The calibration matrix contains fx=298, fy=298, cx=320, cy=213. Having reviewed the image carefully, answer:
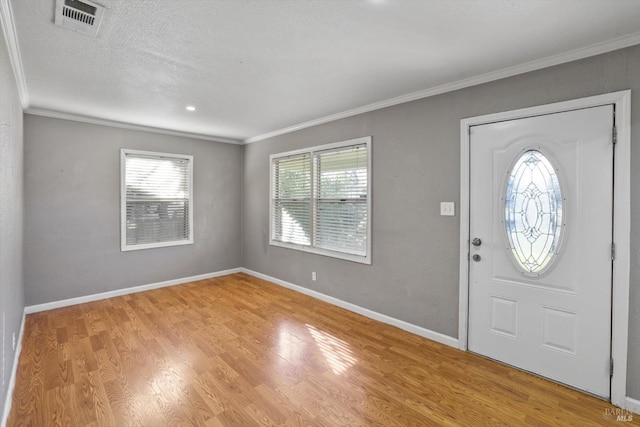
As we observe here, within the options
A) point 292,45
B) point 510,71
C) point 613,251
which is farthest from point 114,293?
point 613,251

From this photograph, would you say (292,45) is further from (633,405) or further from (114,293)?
(114,293)

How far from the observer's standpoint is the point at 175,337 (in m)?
3.08

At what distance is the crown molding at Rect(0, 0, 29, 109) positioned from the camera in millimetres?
1735

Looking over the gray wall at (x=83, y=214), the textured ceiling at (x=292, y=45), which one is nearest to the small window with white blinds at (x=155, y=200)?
the gray wall at (x=83, y=214)

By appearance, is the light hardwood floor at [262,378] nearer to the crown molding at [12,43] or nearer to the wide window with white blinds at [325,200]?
the wide window with white blinds at [325,200]

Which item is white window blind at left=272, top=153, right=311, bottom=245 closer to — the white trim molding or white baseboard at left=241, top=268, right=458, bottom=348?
white baseboard at left=241, top=268, right=458, bottom=348

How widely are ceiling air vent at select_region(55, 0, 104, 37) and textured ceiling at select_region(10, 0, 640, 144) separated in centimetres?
5

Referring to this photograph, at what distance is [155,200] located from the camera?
15.5ft

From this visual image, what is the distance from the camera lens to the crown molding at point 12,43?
1735mm

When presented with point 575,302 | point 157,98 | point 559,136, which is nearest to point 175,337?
point 157,98

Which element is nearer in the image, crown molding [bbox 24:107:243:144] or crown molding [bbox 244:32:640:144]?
crown molding [bbox 244:32:640:144]

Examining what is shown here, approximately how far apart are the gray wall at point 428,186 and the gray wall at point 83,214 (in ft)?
8.41

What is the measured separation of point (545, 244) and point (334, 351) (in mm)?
2021

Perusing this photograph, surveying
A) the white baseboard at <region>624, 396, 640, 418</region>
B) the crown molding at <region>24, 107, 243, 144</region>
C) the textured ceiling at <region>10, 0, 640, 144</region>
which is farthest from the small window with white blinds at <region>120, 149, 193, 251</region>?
the white baseboard at <region>624, 396, 640, 418</region>
